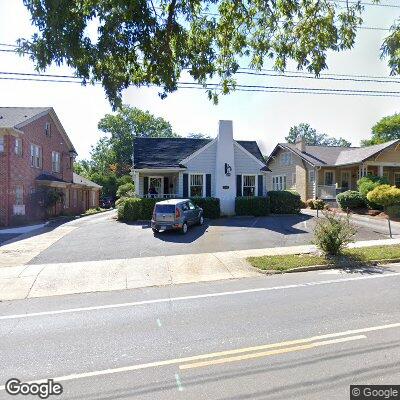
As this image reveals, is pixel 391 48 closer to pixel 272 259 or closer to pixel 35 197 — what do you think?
pixel 272 259

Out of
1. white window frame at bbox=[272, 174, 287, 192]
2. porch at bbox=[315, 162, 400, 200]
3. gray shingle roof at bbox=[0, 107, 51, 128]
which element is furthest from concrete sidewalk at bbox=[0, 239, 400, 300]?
white window frame at bbox=[272, 174, 287, 192]

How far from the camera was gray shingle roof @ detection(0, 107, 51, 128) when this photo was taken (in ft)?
76.4

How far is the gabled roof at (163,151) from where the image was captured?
2609 cm

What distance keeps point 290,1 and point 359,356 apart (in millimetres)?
7189

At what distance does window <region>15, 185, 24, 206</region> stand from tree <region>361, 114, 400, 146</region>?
5922 cm

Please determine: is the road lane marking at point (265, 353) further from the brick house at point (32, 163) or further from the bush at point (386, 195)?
the brick house at point (32, 163)

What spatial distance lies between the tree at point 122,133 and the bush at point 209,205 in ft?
135

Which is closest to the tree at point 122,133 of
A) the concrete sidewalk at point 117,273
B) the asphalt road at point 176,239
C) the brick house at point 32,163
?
the brick house at point 32,163

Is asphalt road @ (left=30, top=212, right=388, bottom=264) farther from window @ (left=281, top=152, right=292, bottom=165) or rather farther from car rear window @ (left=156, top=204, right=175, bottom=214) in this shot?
window @ (left=281, top=152, right=292, bottom=165)

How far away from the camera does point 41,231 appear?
2003cm

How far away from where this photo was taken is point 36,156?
27.3m

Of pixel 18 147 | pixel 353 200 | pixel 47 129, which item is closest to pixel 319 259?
pixel 353 200

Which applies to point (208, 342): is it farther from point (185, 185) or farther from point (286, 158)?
point (286, 158)

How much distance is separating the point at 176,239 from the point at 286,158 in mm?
24307
